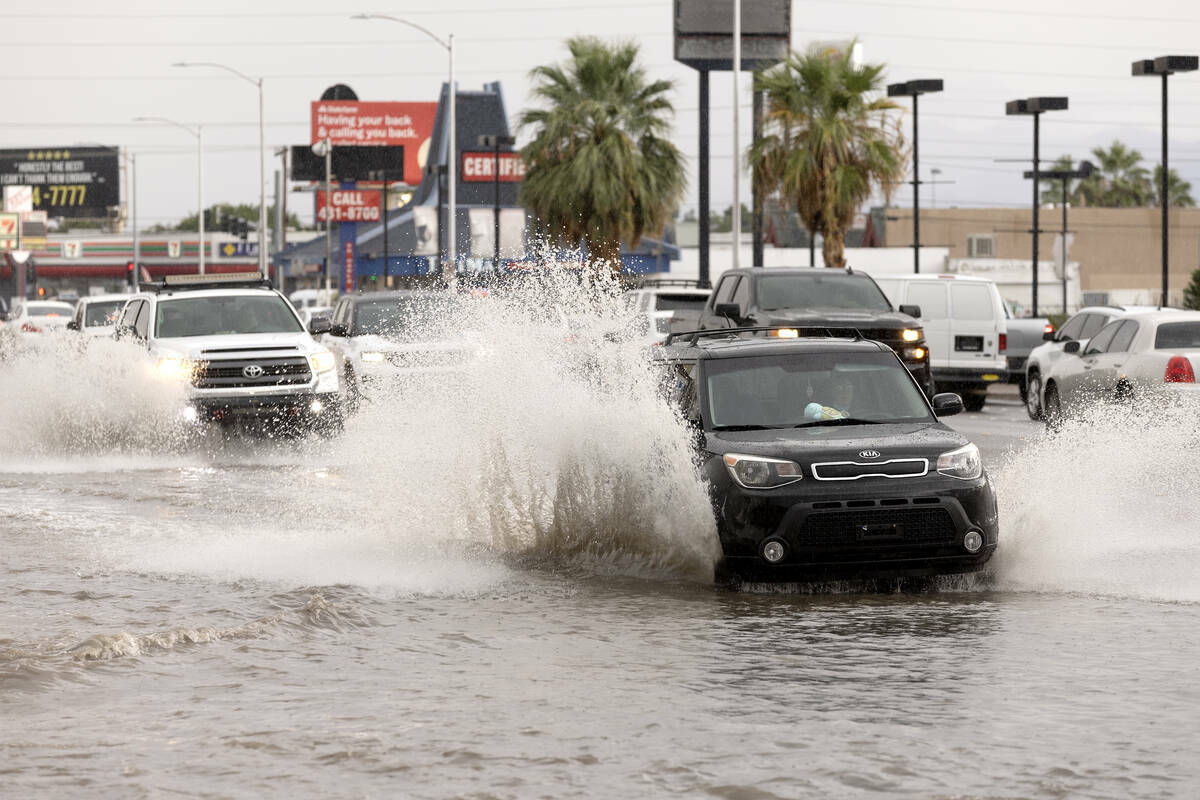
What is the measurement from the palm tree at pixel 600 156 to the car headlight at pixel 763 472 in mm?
39618

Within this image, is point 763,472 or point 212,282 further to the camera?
point 212,282

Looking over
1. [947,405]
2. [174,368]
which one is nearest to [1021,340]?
[174,368]

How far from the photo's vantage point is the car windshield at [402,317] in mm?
24594

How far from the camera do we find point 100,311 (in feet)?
98.3

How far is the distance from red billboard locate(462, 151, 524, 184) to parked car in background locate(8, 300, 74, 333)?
32.3 meters

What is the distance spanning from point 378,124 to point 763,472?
312 ft

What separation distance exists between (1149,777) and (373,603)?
4.86 m

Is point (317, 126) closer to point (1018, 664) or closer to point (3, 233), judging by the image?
point (3, 233)

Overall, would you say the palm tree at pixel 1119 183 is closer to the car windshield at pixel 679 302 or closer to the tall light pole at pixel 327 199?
the tall light pole at pixel 327 199

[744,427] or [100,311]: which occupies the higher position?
[100,311]

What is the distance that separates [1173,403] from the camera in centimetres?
2058

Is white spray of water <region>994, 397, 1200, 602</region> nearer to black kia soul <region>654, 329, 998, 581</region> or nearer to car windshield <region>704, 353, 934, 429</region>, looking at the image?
black kia soul <region>654, 329, 998, 581</region>

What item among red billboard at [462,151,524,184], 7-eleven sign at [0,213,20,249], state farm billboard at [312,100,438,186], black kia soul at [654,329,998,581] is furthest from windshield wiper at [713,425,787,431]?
state farm billboard at [312,100,438,186]

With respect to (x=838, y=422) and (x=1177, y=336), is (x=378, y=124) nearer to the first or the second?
(x=1177, y=336)
